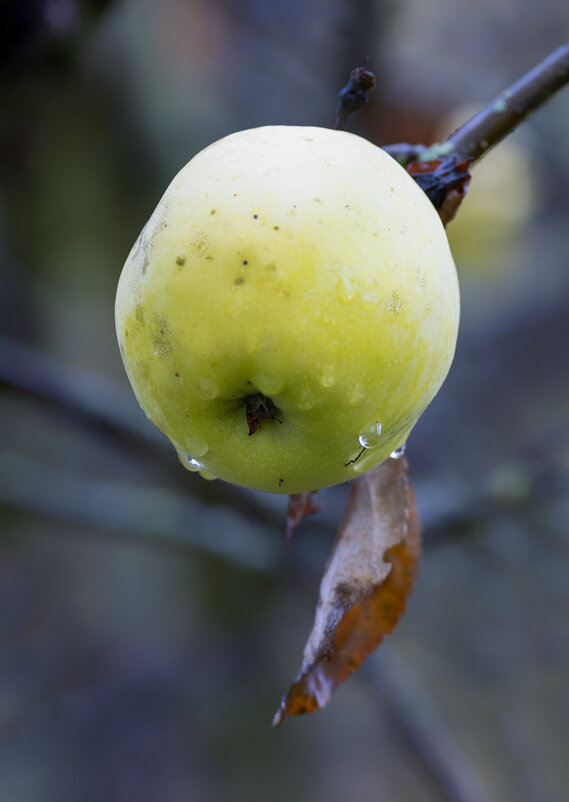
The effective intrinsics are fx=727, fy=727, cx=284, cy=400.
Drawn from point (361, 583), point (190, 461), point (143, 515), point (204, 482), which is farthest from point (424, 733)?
point (190, 461)

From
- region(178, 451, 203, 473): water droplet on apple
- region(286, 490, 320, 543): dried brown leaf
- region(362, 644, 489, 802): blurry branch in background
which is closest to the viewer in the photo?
region(178, 451, 203, 473): water droplet on apple

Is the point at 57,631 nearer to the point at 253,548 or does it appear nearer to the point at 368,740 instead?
the point at 368,740

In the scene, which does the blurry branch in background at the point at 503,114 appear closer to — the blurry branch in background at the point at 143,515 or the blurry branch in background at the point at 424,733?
the blurry branch in background at the point at 143,515

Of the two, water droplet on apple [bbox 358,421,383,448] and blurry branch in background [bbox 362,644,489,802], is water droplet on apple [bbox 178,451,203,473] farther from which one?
blurry branch in background [bbox 362,644,489,802]

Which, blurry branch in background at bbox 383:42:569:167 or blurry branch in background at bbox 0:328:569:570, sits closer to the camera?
blurry branch in background at bbox 383:42:569:167

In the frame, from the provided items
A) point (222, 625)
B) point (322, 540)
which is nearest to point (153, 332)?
point (322, 540)

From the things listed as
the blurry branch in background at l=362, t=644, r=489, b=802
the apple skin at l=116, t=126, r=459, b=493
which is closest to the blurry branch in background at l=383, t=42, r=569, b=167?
the apple skin at l=116, t=126, r=459, b=493

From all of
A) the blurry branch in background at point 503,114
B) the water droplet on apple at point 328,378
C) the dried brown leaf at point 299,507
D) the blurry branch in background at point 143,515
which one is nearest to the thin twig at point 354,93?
the blurry branch in background at point 503,114
